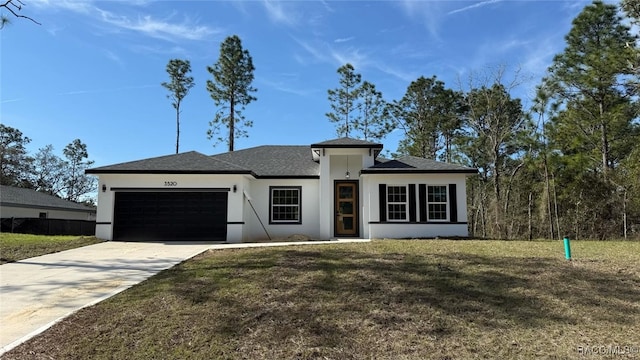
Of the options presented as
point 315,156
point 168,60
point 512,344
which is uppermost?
point 168,60

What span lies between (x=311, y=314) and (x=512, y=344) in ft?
8.30

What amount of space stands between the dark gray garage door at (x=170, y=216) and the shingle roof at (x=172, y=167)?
0.85 meters

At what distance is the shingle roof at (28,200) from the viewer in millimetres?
24539

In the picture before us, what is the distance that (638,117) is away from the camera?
2125cm

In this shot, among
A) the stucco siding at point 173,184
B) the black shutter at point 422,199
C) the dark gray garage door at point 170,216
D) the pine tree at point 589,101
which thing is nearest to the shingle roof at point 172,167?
the stucco siding at point 173,184

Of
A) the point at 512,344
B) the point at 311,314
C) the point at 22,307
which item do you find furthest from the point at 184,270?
the point at 512,344

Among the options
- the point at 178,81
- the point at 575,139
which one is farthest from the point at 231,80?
the point at 575,139

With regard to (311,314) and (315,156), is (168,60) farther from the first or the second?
(311,314)

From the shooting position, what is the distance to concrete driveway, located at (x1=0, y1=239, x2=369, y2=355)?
18.7 feet

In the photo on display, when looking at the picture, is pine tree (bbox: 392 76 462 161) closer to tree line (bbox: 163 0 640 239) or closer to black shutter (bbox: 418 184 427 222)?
tree line (bbox: 163 0 640 239)

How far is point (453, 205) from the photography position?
1548cm

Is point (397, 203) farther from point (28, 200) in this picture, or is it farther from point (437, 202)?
point (28, 200)

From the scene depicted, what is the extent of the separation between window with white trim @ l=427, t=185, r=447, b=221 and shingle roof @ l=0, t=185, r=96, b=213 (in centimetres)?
2392

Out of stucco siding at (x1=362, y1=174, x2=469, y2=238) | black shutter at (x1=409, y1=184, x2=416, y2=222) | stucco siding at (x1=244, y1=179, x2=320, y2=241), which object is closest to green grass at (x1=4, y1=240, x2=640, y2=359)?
stucco siding at (x1=362, y1=174, x2=469, y2=238)
